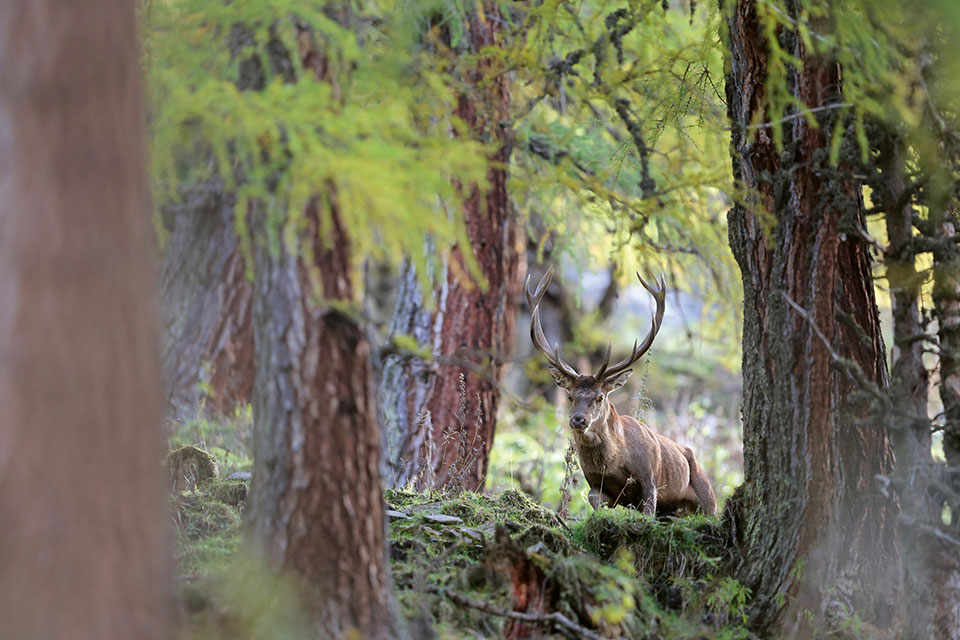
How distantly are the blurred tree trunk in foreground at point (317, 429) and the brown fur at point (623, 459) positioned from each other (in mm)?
4175

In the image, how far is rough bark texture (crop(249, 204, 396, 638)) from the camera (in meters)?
3.47

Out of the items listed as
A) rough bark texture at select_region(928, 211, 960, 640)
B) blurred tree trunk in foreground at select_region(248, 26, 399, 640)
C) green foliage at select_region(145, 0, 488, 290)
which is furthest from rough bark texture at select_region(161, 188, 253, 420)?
rough bark texture at select_region(928, 211, 960, 640)

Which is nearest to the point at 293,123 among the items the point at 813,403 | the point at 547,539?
the point at 547,539

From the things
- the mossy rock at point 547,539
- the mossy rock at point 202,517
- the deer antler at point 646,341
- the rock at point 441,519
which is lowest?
the mossy rock at point 547,539

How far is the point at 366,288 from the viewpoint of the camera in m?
3.83

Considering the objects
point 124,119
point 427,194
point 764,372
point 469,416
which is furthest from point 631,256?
point 124,119

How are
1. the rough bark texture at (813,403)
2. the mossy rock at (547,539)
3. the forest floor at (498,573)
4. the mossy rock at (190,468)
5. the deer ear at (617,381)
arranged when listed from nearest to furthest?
the forest floor at (498,573), the rough bark texture at (813,403), the mossy rock at (547,539), the mossy rock at (190,468), the deer ear at (617,381)

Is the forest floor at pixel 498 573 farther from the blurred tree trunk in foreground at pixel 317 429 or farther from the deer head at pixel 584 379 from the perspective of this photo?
the deer head at pixel 584 379

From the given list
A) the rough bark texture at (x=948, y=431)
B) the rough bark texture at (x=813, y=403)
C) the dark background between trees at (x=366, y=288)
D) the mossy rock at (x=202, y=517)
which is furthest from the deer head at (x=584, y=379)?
the mossy rock at (x=202, y=517)

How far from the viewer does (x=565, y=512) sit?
254 inches

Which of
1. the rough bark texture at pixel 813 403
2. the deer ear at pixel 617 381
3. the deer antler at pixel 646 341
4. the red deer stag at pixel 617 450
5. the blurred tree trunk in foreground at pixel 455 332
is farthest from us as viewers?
the blurred tree trunk in foreground at pixel 455 332

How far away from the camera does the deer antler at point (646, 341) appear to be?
704cm

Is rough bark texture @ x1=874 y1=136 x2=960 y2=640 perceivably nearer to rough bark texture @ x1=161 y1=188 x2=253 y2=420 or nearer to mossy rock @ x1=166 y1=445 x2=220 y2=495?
mossy rock @ x1=166 y1=445 x2=220 y2=495

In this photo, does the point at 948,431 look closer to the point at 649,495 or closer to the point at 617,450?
the point at 649,495
